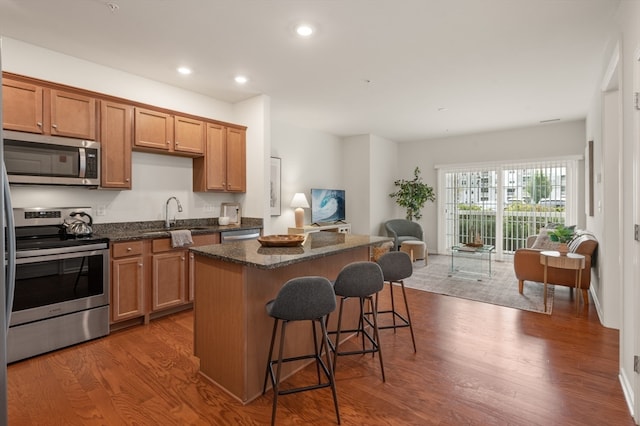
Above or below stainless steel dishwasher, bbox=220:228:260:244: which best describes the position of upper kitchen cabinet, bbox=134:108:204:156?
above

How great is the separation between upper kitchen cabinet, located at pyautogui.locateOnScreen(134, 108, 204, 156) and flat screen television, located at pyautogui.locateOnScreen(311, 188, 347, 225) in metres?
2.76

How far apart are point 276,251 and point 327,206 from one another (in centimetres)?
455

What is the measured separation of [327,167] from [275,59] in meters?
3.81

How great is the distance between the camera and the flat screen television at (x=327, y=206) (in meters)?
6.61

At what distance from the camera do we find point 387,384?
238 centimetres

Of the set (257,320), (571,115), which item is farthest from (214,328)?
(571,115)

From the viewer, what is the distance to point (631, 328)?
2115mm

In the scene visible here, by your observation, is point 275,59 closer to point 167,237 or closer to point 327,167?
point 167,237

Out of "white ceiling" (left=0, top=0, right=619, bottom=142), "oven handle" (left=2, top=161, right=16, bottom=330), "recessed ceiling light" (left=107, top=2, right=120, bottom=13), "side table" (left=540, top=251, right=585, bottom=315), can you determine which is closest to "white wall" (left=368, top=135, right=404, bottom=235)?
"white ceiling" (left=0, top=0, right=619, bottom=142)

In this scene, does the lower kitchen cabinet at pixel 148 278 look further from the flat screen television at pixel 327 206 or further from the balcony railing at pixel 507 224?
the balcony railing at pixel 507 224

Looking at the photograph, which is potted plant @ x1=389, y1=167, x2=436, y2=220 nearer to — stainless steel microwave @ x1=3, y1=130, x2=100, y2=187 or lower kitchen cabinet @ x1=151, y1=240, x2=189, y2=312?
lower kitchen cabinet @ x1=151, y1=240, x2=189, y2=312

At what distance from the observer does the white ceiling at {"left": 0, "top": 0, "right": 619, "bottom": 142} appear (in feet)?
8.59

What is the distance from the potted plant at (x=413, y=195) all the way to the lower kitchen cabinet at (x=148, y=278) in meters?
5.04

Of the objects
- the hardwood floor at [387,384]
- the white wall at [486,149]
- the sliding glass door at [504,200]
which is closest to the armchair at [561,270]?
the hardwood floor at [387,384]
